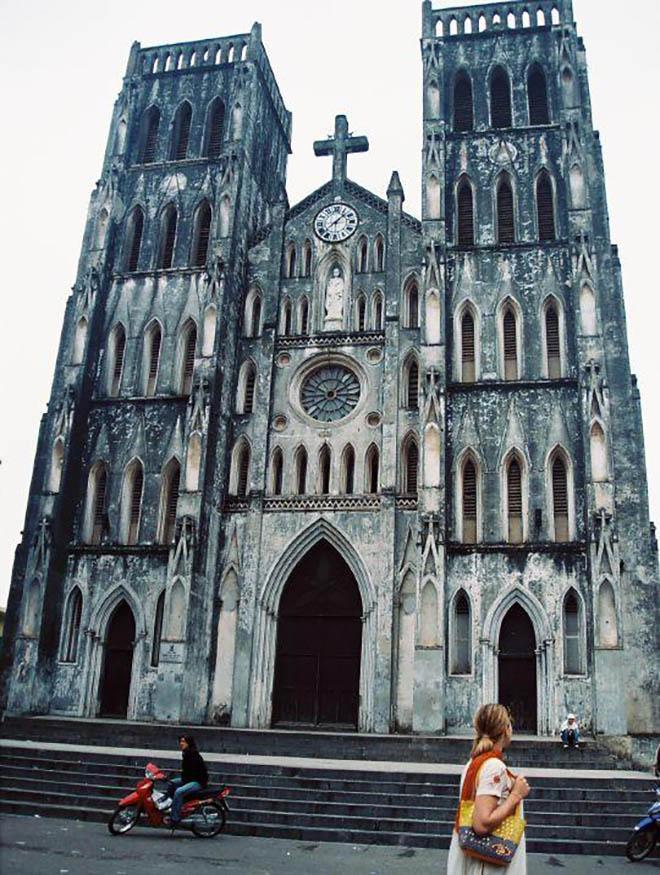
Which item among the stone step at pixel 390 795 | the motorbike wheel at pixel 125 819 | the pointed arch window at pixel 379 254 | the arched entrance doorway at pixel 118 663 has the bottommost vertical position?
the motorbike wheel at pixel 125 819

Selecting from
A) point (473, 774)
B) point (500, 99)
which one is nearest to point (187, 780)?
point (473, 774)

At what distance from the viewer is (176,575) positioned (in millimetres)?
23953

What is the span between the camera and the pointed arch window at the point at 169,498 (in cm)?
2589

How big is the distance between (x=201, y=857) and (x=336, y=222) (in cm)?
2199

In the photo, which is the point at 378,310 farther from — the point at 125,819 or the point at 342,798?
the point at 125,819

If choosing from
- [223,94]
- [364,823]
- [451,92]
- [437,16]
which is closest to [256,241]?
[223,94]

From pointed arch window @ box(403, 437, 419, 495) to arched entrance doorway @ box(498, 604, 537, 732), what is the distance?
4.46 m

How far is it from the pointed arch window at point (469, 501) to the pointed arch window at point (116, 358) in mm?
11669

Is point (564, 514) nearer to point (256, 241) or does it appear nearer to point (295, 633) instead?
point (295, 633)

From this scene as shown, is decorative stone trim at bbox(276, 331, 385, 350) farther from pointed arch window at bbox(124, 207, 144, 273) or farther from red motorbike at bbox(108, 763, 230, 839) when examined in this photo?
red motorbike at bbox(108, 763, 230, 839)

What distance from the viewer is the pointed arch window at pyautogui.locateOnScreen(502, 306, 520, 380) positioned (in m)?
25.6

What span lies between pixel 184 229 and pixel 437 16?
1200 cm

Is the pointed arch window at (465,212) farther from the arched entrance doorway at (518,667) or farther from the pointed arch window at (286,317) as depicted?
the arched entrance doorway at (518,667)

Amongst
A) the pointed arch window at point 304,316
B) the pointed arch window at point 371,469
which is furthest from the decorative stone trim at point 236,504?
the pointed arch window at point 304,316
